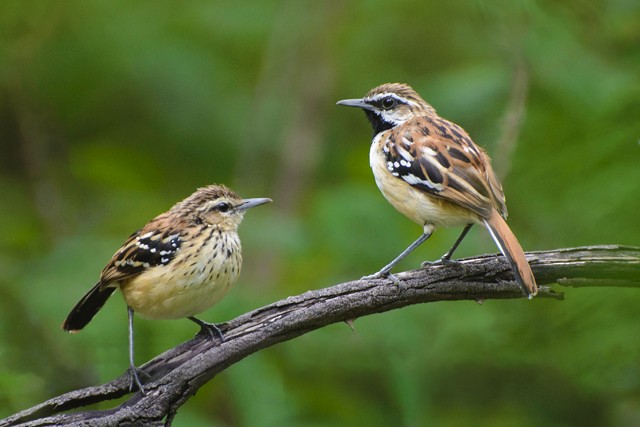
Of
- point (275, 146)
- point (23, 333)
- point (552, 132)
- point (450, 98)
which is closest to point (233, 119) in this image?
point (275, 146)

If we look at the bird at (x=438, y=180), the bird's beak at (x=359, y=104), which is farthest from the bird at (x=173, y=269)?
the bird's beak at (x=359, y=104)

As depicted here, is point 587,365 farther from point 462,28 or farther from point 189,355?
point 462,28

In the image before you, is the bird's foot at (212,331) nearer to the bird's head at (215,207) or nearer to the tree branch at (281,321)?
the tree branch at (281,321)

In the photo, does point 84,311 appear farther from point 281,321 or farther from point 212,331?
point 281,321

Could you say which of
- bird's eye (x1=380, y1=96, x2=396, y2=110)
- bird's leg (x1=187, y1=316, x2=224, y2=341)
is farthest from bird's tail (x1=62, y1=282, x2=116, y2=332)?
bird's eye (x1=380, y1=96, x2=396, y2=110)

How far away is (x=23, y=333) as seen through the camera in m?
7.23

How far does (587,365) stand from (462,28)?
21.7 ft

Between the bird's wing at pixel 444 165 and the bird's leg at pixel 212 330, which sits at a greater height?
the bird's wing at pixel 444 165

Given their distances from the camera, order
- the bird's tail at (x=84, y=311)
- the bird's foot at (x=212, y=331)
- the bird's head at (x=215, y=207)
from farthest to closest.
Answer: the bird's head at (x=215, y=207) < the bird's tail at (x=84, y=311) < the bird's foot at (x=212, y=331)

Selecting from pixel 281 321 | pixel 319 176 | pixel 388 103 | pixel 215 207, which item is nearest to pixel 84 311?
pixel 215 207

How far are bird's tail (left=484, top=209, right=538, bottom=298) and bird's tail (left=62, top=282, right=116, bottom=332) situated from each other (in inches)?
110

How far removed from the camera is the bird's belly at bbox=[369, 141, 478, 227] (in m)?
6.04

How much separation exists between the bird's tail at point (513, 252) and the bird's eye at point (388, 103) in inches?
68.9

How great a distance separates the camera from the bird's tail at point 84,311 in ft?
20.7
